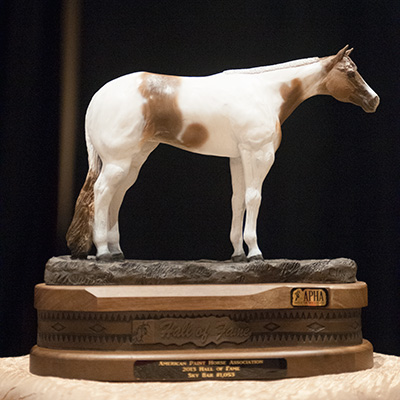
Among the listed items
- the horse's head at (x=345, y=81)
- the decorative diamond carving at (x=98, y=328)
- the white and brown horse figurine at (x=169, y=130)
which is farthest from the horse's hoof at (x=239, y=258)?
the horse's head at (x=345, y=81)

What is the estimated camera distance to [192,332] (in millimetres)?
1729

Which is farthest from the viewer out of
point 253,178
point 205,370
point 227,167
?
point 227,167

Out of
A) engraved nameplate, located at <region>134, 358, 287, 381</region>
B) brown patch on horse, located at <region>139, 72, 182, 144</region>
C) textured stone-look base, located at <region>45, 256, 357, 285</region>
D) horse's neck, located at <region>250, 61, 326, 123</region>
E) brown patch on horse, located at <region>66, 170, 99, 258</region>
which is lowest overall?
engraved nameplate, located at <region>134, 358, 287, 381</region>

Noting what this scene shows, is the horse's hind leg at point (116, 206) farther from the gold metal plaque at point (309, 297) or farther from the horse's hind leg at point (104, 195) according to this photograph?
the gold metal plaque at point (309, 297)

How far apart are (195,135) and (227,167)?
0.63m

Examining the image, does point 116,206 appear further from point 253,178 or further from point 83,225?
point 253,178

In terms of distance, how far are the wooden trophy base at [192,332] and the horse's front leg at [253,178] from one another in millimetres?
185

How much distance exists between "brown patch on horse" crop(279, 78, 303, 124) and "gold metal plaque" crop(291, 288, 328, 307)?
1.74 feet

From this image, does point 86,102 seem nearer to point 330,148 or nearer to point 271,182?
point 271,182

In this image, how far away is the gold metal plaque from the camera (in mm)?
1761

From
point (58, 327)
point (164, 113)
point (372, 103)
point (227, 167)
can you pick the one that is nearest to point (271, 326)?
point (58, 327)

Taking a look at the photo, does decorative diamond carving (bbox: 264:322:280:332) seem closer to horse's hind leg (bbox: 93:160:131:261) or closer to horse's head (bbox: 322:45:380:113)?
horse's hind leg (bbox: 93:160:131:261)

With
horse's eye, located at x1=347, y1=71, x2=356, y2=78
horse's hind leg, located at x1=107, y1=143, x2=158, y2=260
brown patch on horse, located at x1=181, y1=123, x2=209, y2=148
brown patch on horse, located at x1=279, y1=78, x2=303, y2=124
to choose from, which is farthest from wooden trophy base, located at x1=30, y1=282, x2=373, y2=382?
horse's eye, located at x1=347, y1=71, x2=356, y2=78

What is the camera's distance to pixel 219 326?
1.73 meters
